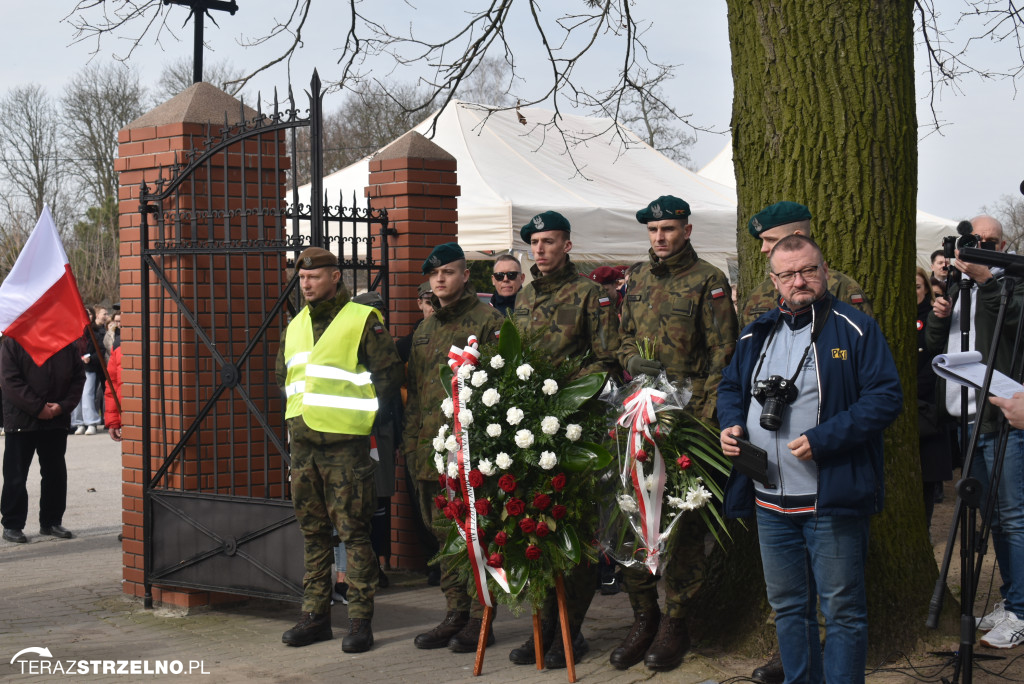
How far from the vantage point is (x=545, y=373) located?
16.4ft

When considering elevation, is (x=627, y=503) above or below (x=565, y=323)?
below

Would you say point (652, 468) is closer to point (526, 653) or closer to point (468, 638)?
point (526, 653)

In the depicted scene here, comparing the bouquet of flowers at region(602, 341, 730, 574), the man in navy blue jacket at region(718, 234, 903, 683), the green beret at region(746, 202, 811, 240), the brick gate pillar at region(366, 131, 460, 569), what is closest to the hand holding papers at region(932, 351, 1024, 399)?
the man in navy blue jacket at region(718, 234, 903, 683)

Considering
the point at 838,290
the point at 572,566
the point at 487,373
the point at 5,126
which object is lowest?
the point at 572,566

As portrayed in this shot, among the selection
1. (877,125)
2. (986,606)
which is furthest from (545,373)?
(986,606)

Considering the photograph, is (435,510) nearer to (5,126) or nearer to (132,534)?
(132,534)

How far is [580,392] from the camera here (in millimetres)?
4902

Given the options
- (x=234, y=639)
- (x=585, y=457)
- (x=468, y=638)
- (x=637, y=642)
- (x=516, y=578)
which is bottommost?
(x=234, y=639)

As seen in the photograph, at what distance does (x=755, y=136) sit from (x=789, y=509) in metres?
2.07

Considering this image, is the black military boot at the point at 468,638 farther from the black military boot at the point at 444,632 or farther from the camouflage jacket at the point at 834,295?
the camouflage jacket at the point at 834,295

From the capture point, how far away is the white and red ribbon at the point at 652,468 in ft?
15.2

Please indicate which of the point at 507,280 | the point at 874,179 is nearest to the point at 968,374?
the point at 874,179

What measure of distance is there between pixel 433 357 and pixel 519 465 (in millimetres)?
1003

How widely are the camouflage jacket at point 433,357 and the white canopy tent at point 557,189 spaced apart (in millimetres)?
5709
